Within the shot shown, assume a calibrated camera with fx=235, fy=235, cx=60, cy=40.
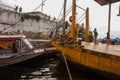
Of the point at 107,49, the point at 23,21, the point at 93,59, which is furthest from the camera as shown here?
the point at 23,21

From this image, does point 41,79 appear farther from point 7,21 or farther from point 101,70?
point 7,21

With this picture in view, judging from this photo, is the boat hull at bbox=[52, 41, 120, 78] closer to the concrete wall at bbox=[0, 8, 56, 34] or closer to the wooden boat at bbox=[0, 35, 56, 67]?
the wooden boat at bbox=[0, 35, 56, 67]

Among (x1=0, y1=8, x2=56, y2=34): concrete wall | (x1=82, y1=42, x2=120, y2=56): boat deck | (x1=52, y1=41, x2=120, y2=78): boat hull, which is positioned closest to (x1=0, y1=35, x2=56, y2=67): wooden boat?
(x1=52, y1=41, x2=120, y2=78): boat hull

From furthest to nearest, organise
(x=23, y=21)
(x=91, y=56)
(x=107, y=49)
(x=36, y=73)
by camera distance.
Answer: (x=23, y=21) → (x=36, y=73) → (x=107, y=49) → (x=91, y=56)

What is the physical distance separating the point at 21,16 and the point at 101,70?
29933 mm

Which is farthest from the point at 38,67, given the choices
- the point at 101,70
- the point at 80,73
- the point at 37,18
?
the point at 37,18

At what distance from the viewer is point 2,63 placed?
14.6 metres

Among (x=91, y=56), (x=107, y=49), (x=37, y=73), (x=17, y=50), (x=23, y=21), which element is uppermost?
(x=23, y=21)

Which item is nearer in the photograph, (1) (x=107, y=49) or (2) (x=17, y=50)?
(1) (x=107, y=49)

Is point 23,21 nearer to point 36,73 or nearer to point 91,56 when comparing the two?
point 36,73

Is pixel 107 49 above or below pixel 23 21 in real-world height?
below

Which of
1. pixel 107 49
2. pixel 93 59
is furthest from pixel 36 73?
pixel 107 49

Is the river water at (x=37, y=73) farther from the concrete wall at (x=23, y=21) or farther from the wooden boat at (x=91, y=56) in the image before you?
the concrete wall at (x=23, y=21)

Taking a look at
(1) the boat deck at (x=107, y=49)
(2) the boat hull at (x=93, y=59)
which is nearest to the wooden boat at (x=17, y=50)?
(2) the boat hull at (x=93, y=59)
